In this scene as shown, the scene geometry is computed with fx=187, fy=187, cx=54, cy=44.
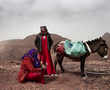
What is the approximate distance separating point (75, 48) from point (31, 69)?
6.79ft

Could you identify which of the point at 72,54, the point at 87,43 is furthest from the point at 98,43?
the point at 72,54

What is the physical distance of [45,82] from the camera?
7.36m

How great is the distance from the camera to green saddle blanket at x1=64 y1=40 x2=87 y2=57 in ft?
25.5

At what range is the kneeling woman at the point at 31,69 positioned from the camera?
7.12m

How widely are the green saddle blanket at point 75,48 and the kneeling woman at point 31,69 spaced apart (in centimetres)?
148

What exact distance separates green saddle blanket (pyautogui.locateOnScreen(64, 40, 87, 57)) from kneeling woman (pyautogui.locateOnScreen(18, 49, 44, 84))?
1.48 m

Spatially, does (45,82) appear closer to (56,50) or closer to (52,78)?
(52,78)

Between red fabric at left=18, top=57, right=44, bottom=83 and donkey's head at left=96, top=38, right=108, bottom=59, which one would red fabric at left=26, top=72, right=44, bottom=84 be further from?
donkey's head at left=96, top=38, right=108, bottom=59

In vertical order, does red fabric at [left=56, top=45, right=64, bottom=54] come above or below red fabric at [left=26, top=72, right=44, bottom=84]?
above

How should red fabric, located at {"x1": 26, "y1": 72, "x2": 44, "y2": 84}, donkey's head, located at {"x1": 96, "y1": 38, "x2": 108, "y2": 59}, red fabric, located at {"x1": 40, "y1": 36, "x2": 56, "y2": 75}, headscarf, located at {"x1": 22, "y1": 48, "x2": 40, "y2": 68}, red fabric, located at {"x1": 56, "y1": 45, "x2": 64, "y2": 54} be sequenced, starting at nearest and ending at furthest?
1. red fabric, located at {"x1": 26, "y1": 72, "x2": 44, "y2": 84}
2. headscarf, located at {"x1": 22, "y1": 48, "x2": 40, "y2": 68}
3. red fabric, located at {"x1": 40, "y1": 36, "x2": 56, "y2": 75}
4. donkey's head, located at {"x1": 96, "y1": 38, "x2": 108, "y2": 59}
5. red fabric, located at {"x1": 56, "y1": 45, "x2": 64, "y2": 54}

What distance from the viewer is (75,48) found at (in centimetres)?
786

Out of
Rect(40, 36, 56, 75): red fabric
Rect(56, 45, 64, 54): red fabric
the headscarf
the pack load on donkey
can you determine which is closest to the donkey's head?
the pack load on donkey

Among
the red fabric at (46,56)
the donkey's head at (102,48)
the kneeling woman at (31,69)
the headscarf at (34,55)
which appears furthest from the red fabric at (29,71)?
the donkey's head at (102,48)

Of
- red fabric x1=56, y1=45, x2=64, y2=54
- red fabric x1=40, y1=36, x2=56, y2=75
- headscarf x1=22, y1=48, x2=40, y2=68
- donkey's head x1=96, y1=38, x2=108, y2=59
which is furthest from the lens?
red fabric x1=56, y1=45, x2=64, y2=54
